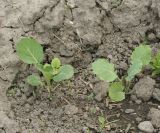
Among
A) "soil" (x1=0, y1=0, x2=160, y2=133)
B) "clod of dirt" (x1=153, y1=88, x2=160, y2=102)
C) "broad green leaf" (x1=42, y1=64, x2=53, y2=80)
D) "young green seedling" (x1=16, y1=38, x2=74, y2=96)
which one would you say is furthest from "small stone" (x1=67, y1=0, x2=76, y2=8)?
"clod of dirt" (x1=153, y1=88, x2=160, y2=102)

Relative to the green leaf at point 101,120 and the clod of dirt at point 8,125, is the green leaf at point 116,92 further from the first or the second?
the clod of dirt at point 8,125

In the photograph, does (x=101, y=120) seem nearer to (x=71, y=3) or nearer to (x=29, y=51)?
(x=29, y=51)

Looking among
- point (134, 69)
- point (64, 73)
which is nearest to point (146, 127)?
point (134, 69)

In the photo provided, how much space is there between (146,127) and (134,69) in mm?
361

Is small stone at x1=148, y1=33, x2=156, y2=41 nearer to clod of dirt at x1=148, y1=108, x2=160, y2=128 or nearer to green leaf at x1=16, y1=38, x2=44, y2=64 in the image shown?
clod of dirt at x1=148, y1=108, x2=160, y2=128

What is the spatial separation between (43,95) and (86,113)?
0.30 meters

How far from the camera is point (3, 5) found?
10.1 feet

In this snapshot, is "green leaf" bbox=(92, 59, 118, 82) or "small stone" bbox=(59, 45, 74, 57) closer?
"green leaf" bbox=(92, 59, 118, 82)

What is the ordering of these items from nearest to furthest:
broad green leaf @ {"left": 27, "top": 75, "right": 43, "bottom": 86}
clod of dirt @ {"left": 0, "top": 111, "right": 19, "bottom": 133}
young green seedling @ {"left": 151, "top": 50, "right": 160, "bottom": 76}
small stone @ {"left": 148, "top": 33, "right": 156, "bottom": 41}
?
clod of dirt @ {"left": 0, "top": 111, "right": 19, "bottom": 133}
broad green leaf @ {"left": 27, "top": 75, "right": 43, "bottom": 86}
young green seedling @ {"left": 151, "top": 50, "right": 160, "bottom": 76}
small stone @ {"left": 148, "top": 33, "right": 156, "bottom": 41}

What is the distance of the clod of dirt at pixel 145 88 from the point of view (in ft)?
9.25

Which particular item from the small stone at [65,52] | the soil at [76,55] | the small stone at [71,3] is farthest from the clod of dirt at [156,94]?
the small stone at [71,3]

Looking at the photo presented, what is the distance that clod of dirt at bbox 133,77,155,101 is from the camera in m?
2.82

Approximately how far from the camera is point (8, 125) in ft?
8.79

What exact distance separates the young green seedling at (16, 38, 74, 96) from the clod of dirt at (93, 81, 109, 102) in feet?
0.77
